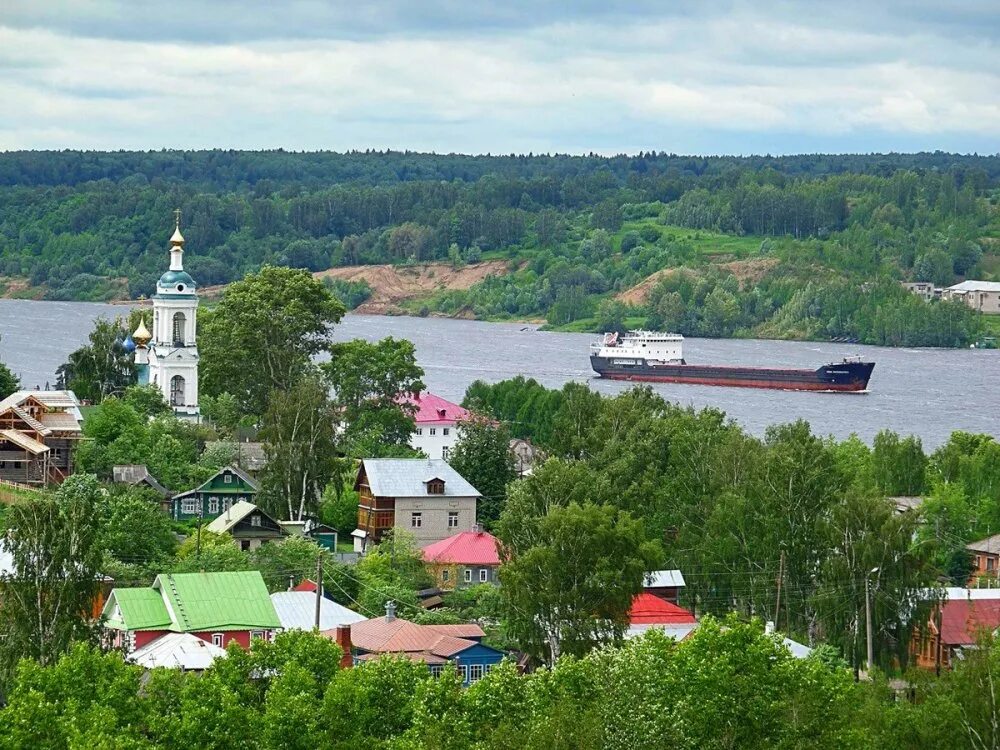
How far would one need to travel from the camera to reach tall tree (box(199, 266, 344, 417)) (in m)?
76.3

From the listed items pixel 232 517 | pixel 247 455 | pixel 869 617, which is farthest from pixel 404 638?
pixel 247 455

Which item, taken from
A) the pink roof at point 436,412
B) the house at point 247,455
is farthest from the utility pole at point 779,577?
the pink roof at point 436,412

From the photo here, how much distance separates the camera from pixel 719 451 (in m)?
54.9

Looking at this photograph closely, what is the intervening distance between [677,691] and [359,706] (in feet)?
15.8

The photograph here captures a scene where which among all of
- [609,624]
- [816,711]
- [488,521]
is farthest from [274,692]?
[488,521]

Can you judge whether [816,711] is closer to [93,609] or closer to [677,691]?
[677,691]

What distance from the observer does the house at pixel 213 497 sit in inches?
2319

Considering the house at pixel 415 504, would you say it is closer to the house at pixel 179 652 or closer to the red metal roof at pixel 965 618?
the red metal roof at pixel 965 618

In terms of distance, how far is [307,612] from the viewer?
44.3 meters

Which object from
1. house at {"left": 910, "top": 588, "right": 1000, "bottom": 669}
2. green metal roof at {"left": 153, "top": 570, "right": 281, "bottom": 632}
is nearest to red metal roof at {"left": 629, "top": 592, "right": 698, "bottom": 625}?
house at {"left": 910, "top": 588, "right": 1000, "bottom": 669}

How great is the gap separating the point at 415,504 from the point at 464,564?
627 cm

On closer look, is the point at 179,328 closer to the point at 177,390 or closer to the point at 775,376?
the point at 177,390

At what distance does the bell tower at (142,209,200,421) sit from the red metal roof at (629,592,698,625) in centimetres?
3085

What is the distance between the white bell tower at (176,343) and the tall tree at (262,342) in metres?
1.74
